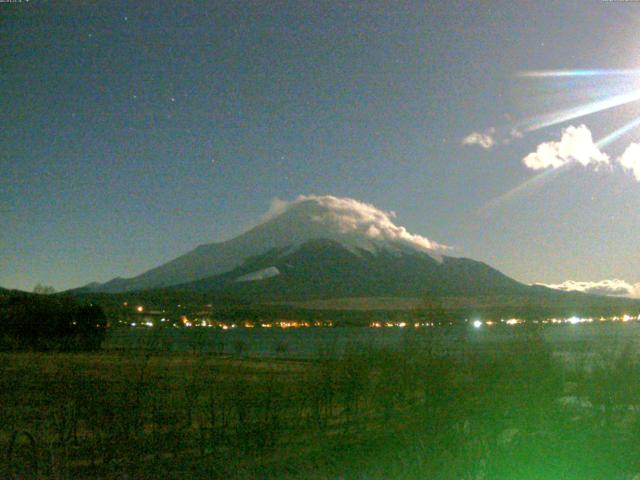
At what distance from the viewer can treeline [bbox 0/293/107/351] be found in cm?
4625

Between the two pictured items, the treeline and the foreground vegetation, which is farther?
the treeline

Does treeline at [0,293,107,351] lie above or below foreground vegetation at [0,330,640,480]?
above

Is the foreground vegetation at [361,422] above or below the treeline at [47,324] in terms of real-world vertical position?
below

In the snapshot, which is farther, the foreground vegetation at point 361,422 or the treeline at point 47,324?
the treeline at point 47,324

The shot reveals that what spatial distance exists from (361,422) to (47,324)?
1343 inches

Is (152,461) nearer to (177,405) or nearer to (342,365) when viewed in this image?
(177,405)

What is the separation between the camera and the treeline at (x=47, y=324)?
152 ft

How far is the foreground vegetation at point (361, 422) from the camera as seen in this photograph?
12.4 meters

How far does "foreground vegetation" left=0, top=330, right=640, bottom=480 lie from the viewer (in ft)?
40.6

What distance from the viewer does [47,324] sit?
1909 inches

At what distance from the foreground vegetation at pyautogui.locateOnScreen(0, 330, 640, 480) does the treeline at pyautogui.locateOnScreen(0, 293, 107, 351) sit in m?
21.5

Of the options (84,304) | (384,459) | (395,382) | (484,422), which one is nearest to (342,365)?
(395,382)

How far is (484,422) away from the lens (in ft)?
49.8

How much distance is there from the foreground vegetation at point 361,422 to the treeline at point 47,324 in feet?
70.4
